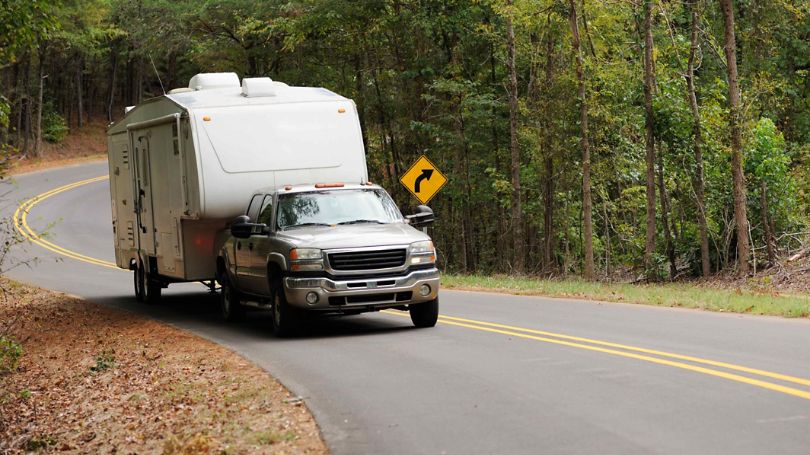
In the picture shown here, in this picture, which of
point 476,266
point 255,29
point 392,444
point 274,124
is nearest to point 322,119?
point 274,124

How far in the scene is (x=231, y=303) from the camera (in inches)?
667

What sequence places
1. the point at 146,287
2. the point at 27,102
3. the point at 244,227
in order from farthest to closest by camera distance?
the point at 27,102 < the point at 146,287 < the point at 244,227

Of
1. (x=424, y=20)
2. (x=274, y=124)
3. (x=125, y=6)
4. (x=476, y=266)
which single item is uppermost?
(x=125, y=6)

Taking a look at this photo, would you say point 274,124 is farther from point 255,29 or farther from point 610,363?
point 255,29

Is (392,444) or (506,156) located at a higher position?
(506,156)

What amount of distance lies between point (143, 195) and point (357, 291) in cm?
748

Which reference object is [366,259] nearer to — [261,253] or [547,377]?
[261,253]

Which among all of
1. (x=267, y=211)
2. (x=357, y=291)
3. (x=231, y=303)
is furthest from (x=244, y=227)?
(x=231, y=303)

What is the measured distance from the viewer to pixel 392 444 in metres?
7.80

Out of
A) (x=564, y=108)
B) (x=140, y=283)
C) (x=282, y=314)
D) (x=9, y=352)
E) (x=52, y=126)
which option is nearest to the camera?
(x=9, y=352)

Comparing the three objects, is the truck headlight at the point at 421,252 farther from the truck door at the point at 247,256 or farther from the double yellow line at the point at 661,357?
the truck door at the point at 247,256

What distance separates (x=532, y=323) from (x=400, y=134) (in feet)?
74.3

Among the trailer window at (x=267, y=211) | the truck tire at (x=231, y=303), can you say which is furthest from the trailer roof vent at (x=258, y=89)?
the truck tire at (x=231, y=303)

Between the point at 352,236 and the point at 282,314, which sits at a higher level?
the point at 352,236
